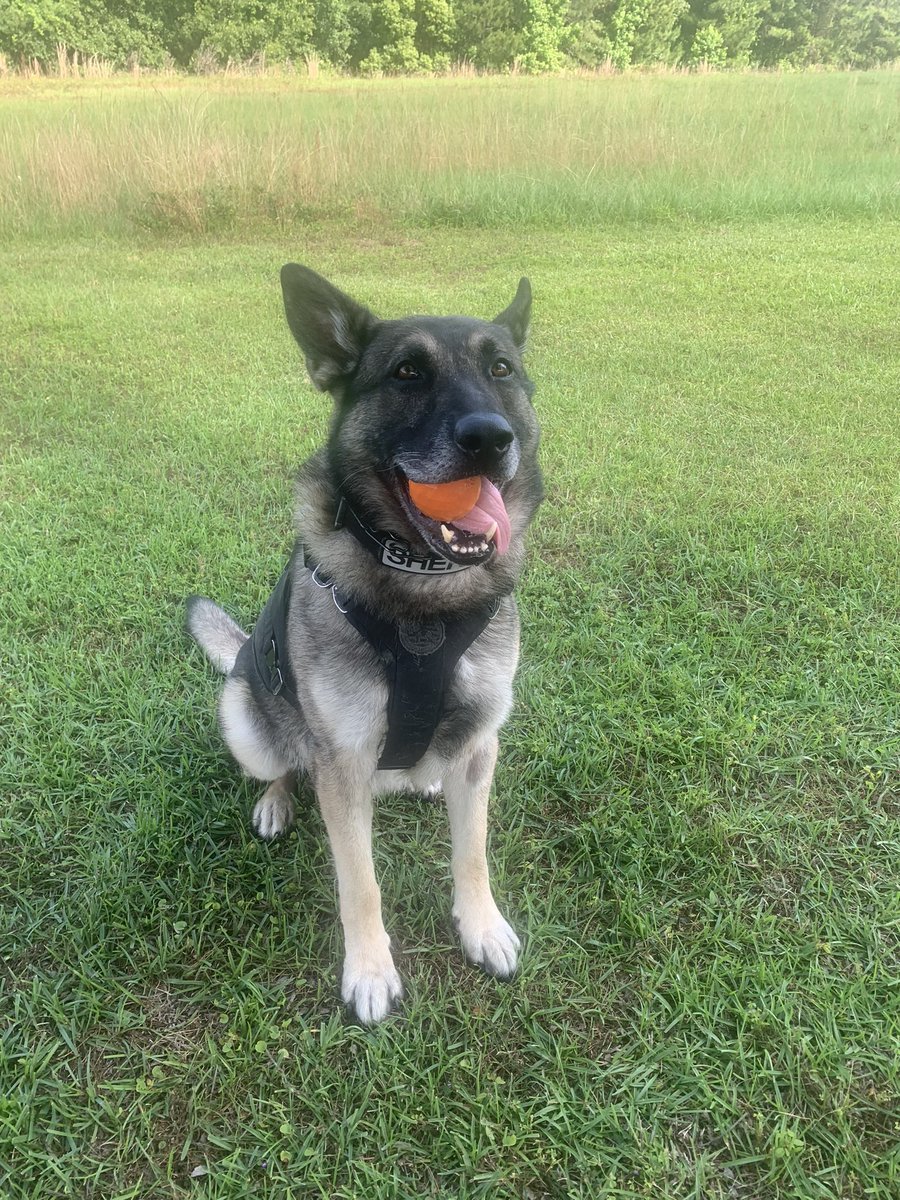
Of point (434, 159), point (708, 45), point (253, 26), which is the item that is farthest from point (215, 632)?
point (708, 45)

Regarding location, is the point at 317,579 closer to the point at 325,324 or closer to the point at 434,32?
the point at 325,324

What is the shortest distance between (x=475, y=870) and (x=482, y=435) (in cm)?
128

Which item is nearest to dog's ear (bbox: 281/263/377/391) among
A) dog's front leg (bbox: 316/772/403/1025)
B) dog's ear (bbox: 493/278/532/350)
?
dog's ear (bbox: 493/278/532/350)

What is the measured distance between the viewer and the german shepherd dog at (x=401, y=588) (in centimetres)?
177

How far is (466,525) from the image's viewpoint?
1701mm

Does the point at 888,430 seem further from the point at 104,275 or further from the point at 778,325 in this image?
the point at 104,275

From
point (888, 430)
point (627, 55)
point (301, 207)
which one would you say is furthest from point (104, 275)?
point (627, 55)

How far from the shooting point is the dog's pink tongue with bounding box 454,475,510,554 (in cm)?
170

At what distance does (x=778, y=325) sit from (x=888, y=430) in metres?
2.28

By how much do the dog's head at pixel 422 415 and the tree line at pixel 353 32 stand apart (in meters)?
21.2

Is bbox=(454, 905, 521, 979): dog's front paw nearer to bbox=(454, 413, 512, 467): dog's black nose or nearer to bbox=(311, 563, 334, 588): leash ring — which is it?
bbox=(311, 563, 334, 588): leash ring

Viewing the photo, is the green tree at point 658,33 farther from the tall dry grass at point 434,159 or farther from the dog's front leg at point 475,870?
the dog's front leg at point 475,870

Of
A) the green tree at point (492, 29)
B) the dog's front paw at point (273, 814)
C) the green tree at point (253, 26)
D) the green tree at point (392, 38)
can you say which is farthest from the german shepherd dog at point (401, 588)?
the green tree at point (492, 29)

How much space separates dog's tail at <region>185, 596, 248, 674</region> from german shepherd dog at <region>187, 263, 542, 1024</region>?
91 cm
